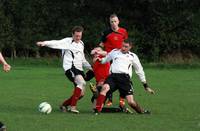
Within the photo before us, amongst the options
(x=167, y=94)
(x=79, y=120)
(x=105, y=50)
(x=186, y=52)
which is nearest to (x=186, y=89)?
(x=167, y=94)

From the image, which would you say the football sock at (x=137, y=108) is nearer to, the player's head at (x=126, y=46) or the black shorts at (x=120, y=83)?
the black shorts at (x=120, y=83)

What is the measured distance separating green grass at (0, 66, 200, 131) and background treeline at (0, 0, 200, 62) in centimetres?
1825

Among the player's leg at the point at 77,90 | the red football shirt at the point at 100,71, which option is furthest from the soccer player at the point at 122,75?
the red football shirt at the point at 100,71

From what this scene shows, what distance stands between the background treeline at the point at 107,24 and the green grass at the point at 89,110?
719 inches

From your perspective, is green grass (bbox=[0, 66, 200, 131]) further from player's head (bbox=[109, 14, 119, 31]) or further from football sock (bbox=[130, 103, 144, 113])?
player's head (bbox=[109, 14, 119, 31])

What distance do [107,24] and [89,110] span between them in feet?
95.9

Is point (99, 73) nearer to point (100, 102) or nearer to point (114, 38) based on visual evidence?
point (114, 38)

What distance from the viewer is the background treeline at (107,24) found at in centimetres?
4281

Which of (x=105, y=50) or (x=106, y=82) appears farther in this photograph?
(x=105, y=50)

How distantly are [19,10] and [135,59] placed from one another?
3048cm

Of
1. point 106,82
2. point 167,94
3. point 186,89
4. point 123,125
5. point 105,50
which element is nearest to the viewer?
point 123,125

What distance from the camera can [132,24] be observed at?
144 ft

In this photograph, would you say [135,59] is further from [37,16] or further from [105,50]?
[37,16]

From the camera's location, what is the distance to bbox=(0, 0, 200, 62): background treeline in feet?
140
